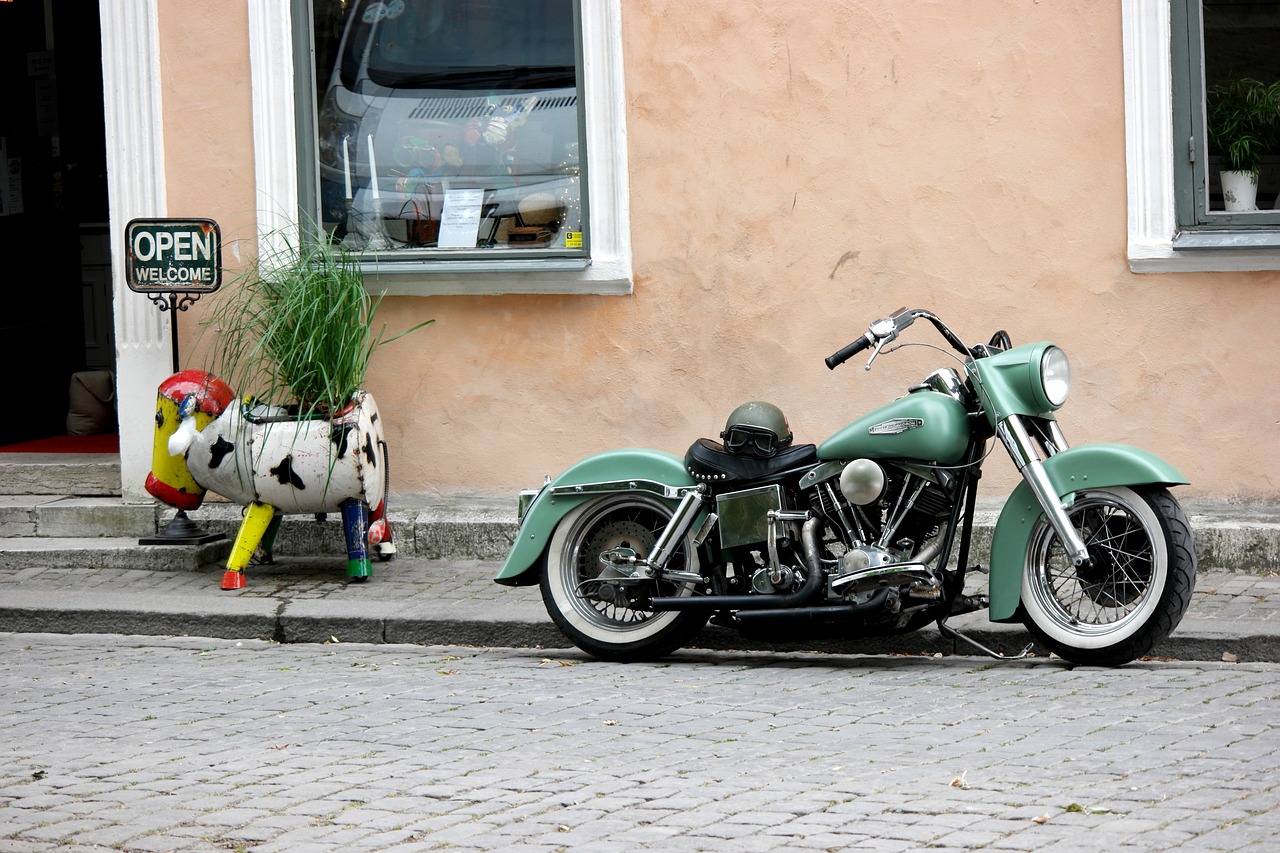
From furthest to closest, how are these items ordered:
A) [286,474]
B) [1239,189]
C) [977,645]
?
[1239,189] → [286,474] → [977,645]

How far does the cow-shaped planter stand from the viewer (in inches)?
290

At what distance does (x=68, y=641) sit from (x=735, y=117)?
3972 mm

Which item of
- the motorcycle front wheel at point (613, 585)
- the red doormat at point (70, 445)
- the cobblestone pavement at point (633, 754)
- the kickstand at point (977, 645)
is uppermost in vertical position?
the red doormat at point (70, 445)

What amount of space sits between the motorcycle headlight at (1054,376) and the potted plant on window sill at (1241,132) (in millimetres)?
2449

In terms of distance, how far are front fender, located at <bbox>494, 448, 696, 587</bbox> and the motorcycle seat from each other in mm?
88

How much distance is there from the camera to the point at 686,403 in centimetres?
809

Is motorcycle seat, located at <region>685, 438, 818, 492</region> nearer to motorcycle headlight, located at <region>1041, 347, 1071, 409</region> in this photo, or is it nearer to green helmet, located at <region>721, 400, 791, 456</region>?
green helmet, located at <region>721, 400, 791, 456</region>

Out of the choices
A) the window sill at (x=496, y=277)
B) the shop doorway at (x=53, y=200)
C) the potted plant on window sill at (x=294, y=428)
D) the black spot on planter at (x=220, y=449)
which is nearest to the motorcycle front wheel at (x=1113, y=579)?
the window sill at (x=496, y=277)

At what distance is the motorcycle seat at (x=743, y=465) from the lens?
602cm

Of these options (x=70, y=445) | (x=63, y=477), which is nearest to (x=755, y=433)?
(x=63, y=477)

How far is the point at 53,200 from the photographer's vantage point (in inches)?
441

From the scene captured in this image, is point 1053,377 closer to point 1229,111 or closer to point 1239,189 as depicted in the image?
point 1239,189

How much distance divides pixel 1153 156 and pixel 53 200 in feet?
24.5

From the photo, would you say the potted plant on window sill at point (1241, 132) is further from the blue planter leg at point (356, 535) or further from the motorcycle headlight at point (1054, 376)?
the blue planter leg at point (356, 535)
